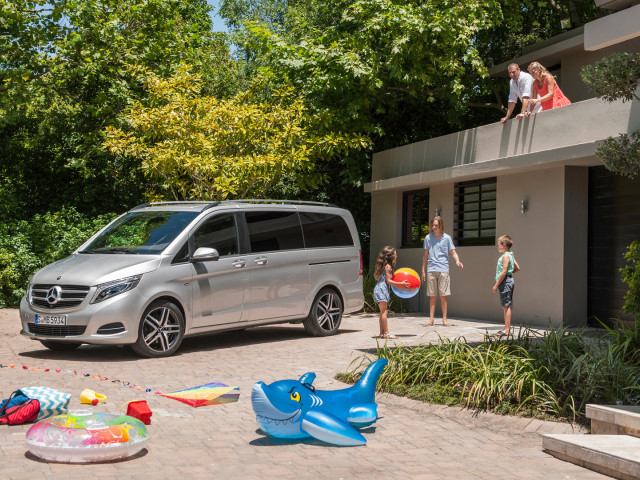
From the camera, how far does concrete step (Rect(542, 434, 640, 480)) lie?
5258mm

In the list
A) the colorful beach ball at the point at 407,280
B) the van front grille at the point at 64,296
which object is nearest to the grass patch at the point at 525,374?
the van front grille at the point at 64,296

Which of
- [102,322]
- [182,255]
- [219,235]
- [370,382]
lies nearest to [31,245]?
[219,235]

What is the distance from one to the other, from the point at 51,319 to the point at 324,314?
176 inches

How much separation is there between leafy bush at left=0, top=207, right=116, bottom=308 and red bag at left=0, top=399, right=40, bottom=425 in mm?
11137

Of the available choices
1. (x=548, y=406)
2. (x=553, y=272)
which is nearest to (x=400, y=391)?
(x=548, y=406)

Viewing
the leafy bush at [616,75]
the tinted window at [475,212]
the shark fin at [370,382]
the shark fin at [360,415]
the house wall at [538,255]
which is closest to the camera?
the shark fin at [360,415]

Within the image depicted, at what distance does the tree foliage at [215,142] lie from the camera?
15.9m

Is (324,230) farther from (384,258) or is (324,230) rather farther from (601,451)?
(601,451)

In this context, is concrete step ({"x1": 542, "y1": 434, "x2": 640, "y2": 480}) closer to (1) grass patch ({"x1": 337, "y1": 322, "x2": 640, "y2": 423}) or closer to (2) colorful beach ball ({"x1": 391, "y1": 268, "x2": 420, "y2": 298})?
(1) grass patch ({"x1": 337, "y1": 322, "x2": 640, "y2": 423})

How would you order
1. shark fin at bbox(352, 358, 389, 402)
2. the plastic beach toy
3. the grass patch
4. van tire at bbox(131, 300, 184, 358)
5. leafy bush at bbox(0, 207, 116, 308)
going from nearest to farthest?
shark fin at bbox(352, 358, 389, 402) → the grass patch → the plastic beach toy → van tire at bbox(131, 300, 184, 358) → leafy bush at bbox(0, 207, 116, 308)

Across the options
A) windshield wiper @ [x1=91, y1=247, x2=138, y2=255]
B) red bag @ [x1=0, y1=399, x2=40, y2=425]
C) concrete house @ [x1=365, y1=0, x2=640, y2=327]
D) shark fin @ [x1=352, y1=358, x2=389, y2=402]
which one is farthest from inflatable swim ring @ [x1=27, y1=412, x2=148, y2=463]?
concrete house @ [x1=365, y1=0, x2=640, y2=327]

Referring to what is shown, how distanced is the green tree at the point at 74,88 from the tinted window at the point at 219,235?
9201 millimetres

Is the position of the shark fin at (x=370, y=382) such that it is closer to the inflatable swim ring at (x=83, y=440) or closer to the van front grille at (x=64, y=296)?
the inflatable swim ring at (x=83, y=440)

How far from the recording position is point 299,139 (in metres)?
17.2
